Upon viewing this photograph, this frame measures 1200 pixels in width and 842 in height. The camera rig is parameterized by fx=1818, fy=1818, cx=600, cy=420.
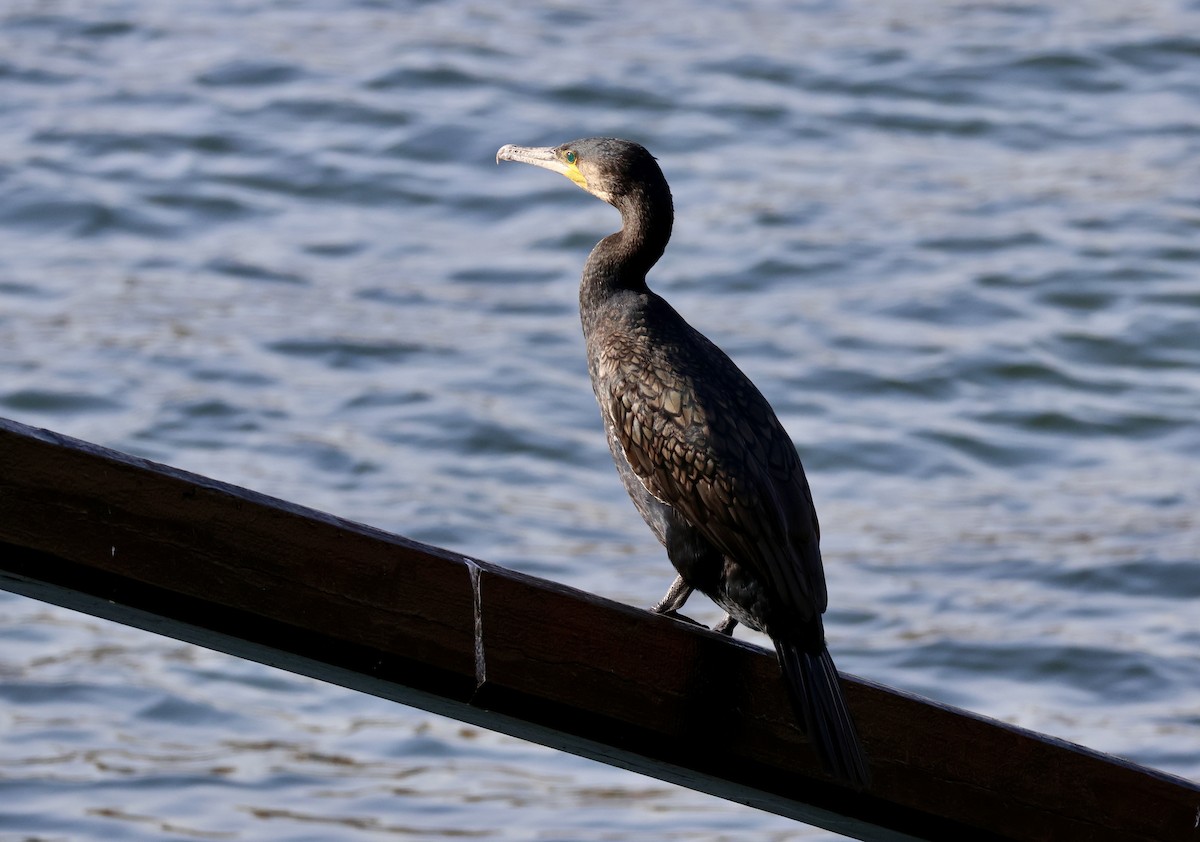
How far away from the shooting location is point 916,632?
6.63m

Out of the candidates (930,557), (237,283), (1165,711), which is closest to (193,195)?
(237,283)

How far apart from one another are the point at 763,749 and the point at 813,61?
10.2m

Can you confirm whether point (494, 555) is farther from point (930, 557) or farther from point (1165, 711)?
point (1165, 711)

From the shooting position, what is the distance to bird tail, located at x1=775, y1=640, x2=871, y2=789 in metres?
2.66

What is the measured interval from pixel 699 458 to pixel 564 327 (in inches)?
225

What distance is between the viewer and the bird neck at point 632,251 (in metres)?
A: 3.89

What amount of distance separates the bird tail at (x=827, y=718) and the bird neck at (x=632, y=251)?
1.23 metres

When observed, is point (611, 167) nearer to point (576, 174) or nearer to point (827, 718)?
point (576, 174)

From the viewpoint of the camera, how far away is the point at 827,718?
8.85 ft

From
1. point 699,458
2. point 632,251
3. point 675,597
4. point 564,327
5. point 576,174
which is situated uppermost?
point 576,174

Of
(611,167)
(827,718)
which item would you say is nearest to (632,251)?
(611,167)

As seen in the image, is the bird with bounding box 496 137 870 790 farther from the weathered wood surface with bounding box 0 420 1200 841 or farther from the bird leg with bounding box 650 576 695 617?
the weathered wood surface with bounding box 0 420 1200 841

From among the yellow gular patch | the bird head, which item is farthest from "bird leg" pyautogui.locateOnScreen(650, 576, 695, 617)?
the yellow gular patch

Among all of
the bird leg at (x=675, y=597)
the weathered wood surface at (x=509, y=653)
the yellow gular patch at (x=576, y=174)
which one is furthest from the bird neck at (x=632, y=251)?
the weathered wood surface at (x=509, y=653)
